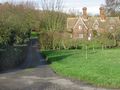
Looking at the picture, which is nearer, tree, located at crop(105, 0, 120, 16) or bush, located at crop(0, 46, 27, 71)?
bush, located at crop(0, 46, 27, 71)

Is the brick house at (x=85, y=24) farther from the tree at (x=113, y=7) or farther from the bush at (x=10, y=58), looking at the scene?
the bush at (x=10, y=58)

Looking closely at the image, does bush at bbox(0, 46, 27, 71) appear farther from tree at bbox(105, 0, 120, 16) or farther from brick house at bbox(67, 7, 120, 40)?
tree at bbox(105, 0, 120, 16)

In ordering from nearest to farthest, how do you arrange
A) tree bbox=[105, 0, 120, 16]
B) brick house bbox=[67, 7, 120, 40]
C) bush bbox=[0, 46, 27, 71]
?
bush bbox=[0, 46, 27, 71], brick house bbox=[67, 7, 120, 40], tree bbox=[105, 0, 120, 16]

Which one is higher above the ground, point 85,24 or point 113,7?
point 113,7

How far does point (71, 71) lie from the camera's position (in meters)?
20.3

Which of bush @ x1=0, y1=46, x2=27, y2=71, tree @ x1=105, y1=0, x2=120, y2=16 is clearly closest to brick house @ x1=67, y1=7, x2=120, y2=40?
tree @ x1=105, y1=0, x2=120, y2=16

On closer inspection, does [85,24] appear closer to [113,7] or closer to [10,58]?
[113,7]

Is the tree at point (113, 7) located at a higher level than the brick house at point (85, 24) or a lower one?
higher

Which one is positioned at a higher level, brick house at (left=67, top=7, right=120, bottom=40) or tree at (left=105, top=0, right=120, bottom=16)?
tree at (left=105, top=0, right=120, bottom=16)

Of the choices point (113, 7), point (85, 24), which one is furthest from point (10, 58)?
point (113, 7)

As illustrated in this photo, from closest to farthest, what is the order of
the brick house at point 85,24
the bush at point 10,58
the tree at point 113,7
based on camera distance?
the bush at point 10,58 < the brick house at point 85,24 < the tree at point 113,7

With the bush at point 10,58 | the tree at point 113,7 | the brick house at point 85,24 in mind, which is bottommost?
the bush at point 10,58

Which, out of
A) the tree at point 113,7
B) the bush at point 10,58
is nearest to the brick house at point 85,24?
the tree at point 113,7

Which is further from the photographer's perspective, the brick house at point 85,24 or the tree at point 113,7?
the tree at point 113,7
